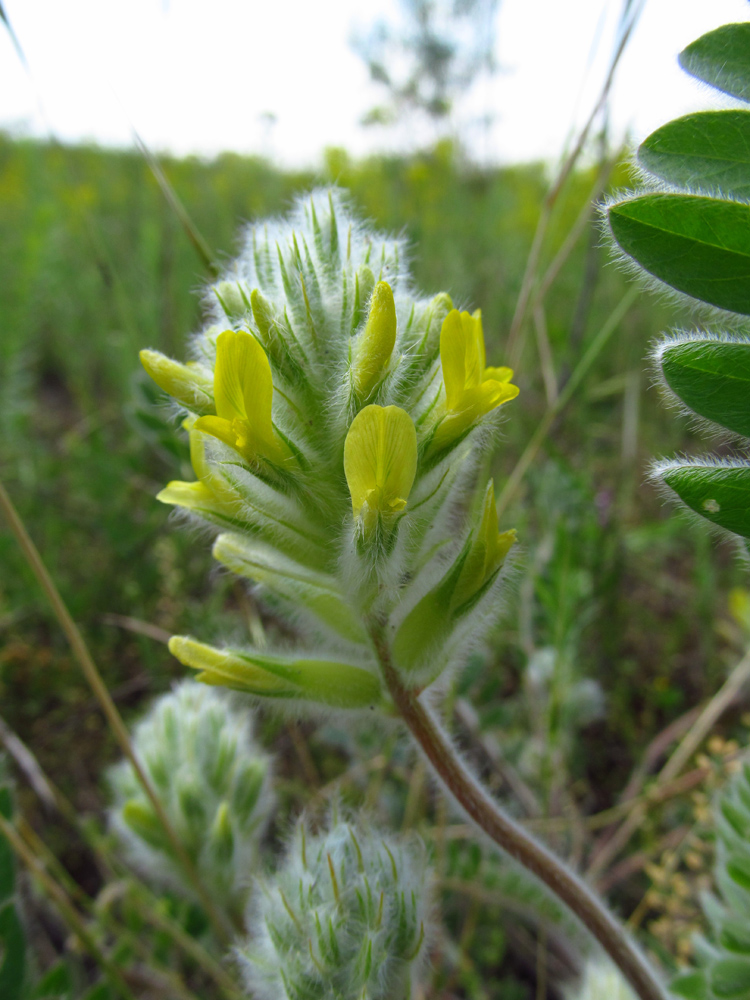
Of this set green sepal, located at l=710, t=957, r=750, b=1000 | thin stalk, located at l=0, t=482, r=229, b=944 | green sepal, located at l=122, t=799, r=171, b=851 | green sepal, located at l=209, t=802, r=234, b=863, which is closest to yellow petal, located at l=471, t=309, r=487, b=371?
thin stalk, located at l=0, t=482, r=229, b=944

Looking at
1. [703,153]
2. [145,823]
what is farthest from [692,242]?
[145,823]

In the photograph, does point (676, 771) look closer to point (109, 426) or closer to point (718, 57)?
point (718, 57)

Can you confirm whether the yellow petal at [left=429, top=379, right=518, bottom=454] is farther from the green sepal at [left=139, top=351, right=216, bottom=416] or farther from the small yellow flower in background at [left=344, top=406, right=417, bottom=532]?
the green sepal at [left=139, top=351, right=216, bottom=416]

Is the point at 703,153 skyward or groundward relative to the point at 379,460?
skyward

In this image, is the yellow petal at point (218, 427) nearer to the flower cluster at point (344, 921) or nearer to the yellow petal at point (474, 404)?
the yellow petal at point (474, 404)

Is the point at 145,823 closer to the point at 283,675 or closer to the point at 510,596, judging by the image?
the point at 283,675

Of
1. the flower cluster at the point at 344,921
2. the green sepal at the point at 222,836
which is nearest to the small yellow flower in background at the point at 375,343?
the flower cluster at the point at 344,921

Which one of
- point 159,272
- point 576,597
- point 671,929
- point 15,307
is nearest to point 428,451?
point 576,597
